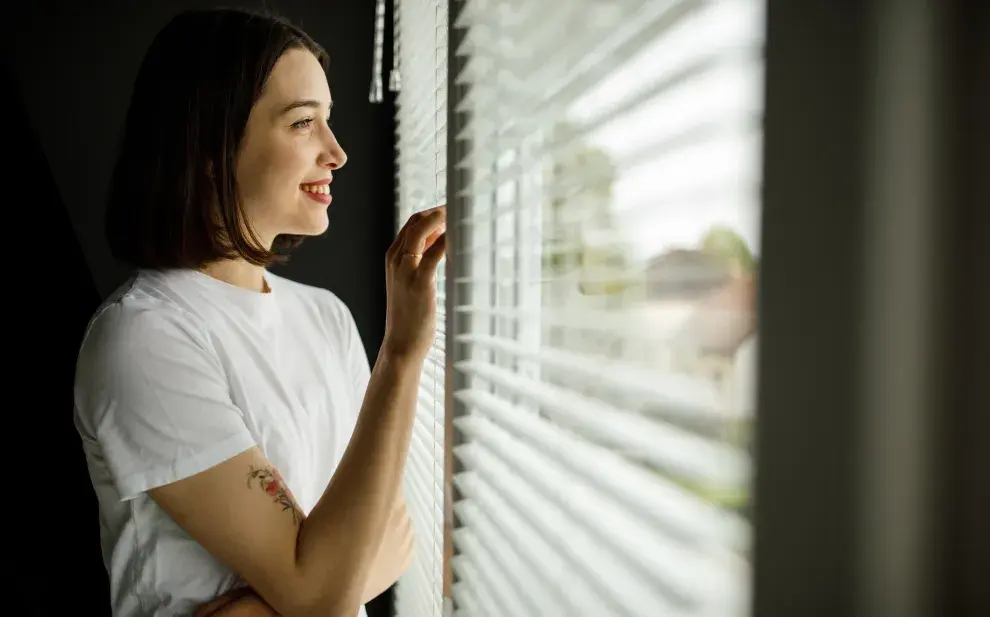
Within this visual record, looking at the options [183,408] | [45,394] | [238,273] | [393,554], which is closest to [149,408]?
[183,408]

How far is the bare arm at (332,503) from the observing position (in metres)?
0.90

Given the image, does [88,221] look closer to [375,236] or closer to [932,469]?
[375,236]

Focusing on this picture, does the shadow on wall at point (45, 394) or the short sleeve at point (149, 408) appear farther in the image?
the shadow on wall at point (45, 394)

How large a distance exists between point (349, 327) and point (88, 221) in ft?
3.24

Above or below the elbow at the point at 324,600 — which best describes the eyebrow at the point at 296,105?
above

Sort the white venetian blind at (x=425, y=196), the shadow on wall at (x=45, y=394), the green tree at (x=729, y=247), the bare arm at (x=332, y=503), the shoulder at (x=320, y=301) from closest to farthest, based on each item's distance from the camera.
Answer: the green tree at (x=729, y=247) → the bare arm at (x=332, y=503) → the white venetian blind at (x=425, y=196) → the shoulder at (x=320, y=301) → the shadow on wall at (x=45, y=394)

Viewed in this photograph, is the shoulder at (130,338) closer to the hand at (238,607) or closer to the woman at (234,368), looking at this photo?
the woman at (234,368)

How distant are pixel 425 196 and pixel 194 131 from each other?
20.9 inches

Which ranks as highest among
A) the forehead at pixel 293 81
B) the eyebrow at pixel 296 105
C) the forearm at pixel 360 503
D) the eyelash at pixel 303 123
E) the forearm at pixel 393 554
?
the forehead at pixel 293 81

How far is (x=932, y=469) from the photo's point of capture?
0.98 feet

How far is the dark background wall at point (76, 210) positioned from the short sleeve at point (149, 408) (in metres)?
0.90

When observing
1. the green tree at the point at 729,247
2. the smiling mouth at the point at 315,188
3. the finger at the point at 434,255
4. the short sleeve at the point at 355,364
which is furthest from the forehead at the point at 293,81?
the green tree at the point at 729,247

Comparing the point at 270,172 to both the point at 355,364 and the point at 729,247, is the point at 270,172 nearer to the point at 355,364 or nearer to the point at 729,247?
the point at 355,364

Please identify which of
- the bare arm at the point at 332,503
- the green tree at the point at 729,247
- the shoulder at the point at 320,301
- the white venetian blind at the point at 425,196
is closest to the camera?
the green tree at the point at 729,247
